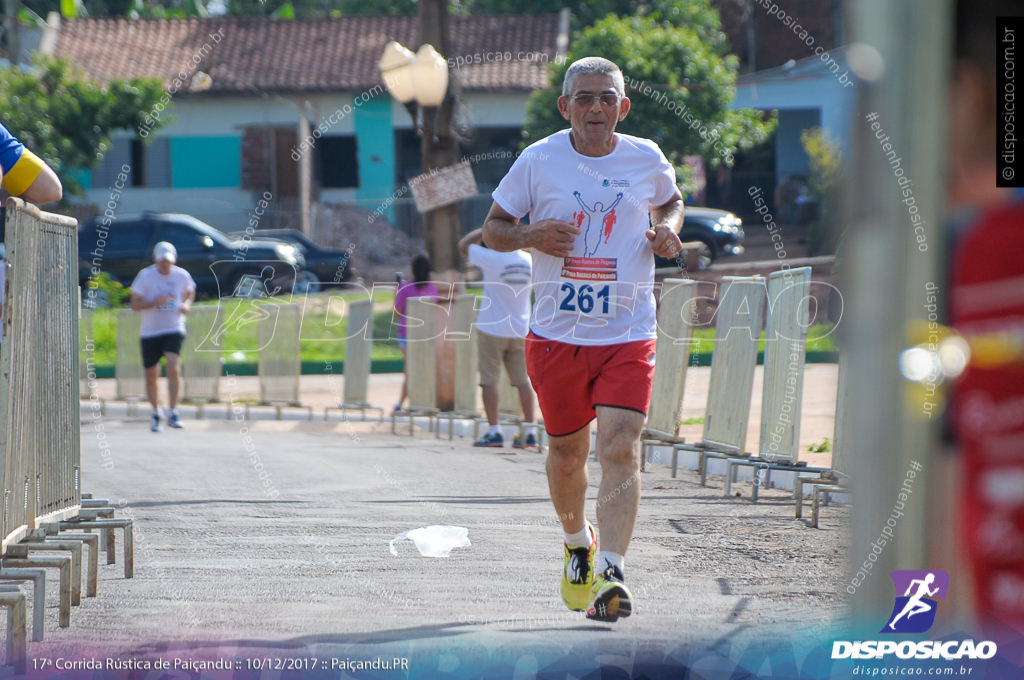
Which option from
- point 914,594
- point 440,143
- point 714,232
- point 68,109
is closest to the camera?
point 914,594

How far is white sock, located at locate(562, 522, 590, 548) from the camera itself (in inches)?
197

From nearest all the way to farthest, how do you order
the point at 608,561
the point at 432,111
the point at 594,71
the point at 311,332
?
the point at 608,561 < the point at 594,71 < the point at 432,111 < the point at 311,332

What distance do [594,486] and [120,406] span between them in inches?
411

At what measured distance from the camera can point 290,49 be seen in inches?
1368

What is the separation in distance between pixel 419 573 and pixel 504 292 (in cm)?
596

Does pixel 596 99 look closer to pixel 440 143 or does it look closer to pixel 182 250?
pixel 440 143

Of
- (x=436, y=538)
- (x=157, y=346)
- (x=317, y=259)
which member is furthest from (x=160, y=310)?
(x=317, y=259)

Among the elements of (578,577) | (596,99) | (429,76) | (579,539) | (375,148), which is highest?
(375,148)

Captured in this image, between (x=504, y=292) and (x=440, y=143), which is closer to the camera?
(x=504, y=292)

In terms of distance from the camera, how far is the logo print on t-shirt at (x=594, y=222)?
4.95 m

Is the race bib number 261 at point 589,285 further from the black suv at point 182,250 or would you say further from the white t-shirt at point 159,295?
the black suv at point 182,250

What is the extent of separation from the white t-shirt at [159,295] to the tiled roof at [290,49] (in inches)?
776

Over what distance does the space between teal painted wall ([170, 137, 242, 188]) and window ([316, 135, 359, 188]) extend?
76.4 inches

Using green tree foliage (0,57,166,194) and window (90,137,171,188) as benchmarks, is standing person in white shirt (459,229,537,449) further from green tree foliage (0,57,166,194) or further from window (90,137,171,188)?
window (90,137,171,188)
